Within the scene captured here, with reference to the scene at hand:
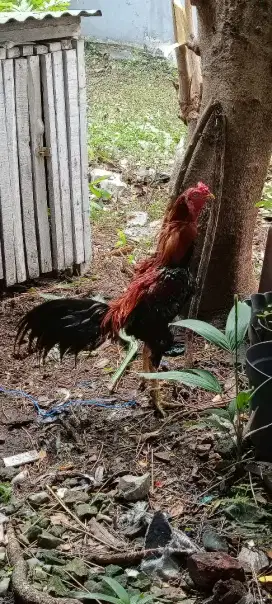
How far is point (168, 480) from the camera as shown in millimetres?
3846

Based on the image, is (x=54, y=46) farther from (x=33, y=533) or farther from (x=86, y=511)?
(x=33, y=533)

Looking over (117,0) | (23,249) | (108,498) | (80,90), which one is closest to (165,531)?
(108,498)

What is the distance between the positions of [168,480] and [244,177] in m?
2.30

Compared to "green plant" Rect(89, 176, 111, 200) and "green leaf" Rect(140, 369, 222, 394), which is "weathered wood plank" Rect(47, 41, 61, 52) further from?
"green leaf" Rect(140, 369, 222, 394)

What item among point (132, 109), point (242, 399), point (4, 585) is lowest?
point (4, 585)

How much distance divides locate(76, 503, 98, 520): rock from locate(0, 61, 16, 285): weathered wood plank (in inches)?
103

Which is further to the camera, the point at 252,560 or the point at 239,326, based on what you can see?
the point at 239,326

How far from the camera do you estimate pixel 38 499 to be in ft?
12.1

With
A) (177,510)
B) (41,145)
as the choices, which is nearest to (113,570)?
(177,510)

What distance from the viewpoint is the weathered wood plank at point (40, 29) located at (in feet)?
17.6

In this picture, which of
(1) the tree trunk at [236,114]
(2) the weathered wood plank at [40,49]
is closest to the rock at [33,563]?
(1) the tree trunk at [236,114]

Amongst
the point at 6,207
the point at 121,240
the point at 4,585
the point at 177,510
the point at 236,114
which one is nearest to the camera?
the point at 4,585

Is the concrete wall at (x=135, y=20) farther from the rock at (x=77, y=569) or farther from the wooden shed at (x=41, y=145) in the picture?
the rock at (x=77, y=569)

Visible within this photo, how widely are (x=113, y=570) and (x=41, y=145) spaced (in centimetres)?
353
